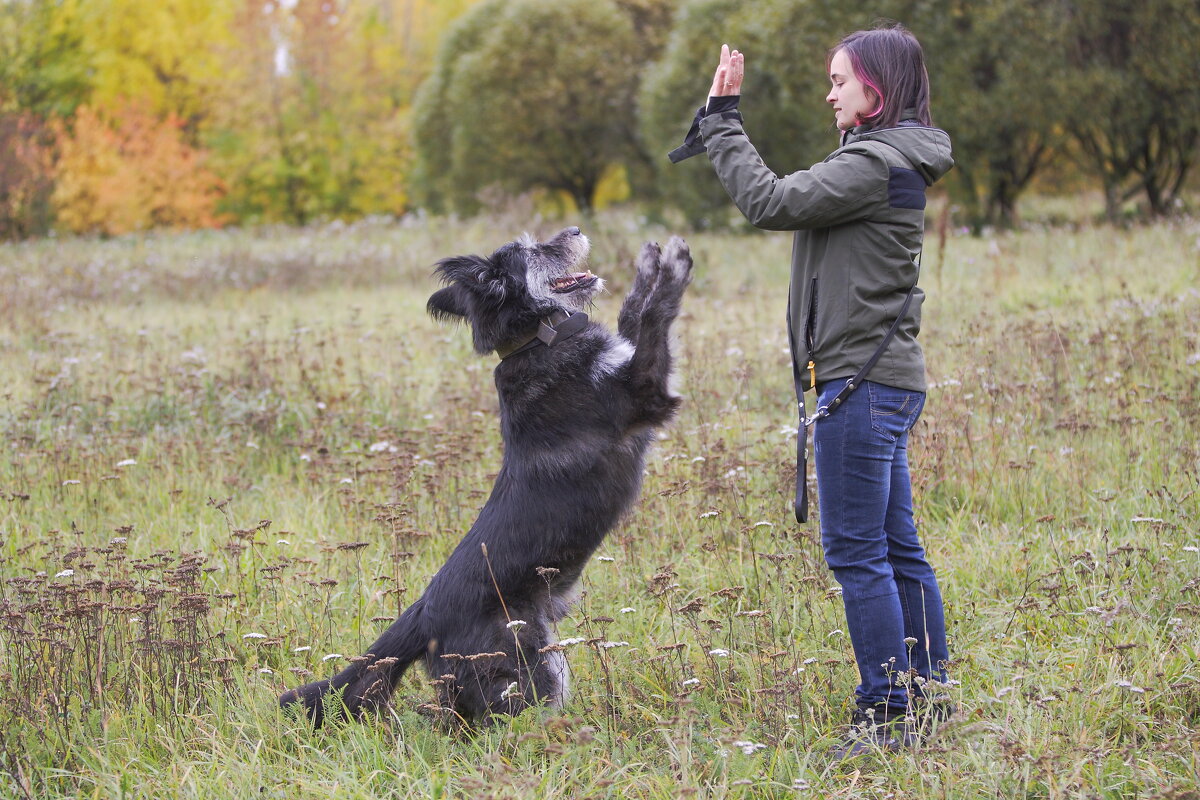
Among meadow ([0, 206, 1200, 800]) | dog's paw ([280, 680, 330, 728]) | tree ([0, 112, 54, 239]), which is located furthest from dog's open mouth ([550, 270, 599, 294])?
tree ([0, 112, 54, 239])

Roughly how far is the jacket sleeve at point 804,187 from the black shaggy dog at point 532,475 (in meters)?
0.81

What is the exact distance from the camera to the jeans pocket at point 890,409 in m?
2.86

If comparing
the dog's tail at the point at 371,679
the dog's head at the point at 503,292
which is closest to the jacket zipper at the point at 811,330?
the dog's head at the point at 503,292

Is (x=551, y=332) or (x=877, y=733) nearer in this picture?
(x=877, y=733)

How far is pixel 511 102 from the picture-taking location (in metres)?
22.5

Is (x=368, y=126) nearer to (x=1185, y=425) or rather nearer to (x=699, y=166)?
(x=699, y=166)

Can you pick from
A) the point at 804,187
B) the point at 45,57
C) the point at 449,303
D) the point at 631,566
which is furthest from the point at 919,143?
the point at 45,57

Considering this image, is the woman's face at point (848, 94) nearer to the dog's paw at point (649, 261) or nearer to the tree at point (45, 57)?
the dog's paw at point (649, 261)

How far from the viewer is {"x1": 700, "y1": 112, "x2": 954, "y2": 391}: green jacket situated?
2.76 m

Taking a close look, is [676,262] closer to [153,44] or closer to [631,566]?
[631,566]

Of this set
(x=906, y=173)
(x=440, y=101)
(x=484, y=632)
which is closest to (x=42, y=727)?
(x=484, y=632)

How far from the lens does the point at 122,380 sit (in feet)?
24.1

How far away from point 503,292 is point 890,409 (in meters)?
1.57

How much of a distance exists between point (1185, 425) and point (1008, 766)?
10.6ft
